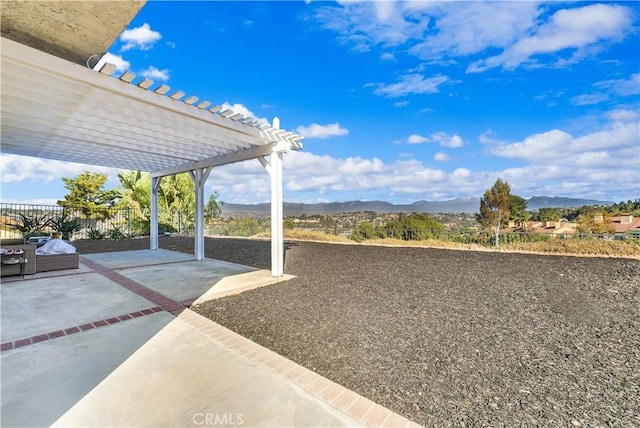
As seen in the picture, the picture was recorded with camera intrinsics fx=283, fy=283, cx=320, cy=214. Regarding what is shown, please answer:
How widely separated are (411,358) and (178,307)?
12.0ft

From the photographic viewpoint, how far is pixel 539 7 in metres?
7.69

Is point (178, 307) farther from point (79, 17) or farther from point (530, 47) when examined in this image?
point (530, 47)

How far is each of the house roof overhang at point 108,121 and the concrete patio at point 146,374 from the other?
11.1 ft

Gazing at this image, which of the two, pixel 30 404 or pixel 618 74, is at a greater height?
pixel 618 74

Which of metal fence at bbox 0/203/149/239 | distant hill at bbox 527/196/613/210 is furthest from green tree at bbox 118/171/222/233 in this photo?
distant hill at bbox 527/196/613/210

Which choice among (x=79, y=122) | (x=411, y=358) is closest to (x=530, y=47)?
(x=411, y=358)

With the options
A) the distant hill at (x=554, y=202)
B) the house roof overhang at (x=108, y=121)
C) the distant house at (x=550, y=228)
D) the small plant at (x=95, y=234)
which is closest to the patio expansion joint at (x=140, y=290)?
the house roof overhang at (x=108, y=121)

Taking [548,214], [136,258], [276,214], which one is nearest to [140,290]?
[276,214]

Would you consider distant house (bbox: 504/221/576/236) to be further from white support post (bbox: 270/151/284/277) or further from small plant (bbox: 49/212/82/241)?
small plant (bbox: 49/212/82/241)

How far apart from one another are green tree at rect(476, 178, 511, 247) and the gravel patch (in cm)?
1175

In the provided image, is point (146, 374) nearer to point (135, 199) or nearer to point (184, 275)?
point (184, 275)

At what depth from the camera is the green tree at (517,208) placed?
1862 cm

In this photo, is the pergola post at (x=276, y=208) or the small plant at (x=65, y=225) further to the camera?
the small plant at (x=65, y=225)

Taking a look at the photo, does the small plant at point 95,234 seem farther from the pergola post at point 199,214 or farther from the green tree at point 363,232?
the green tree at point 363,232
